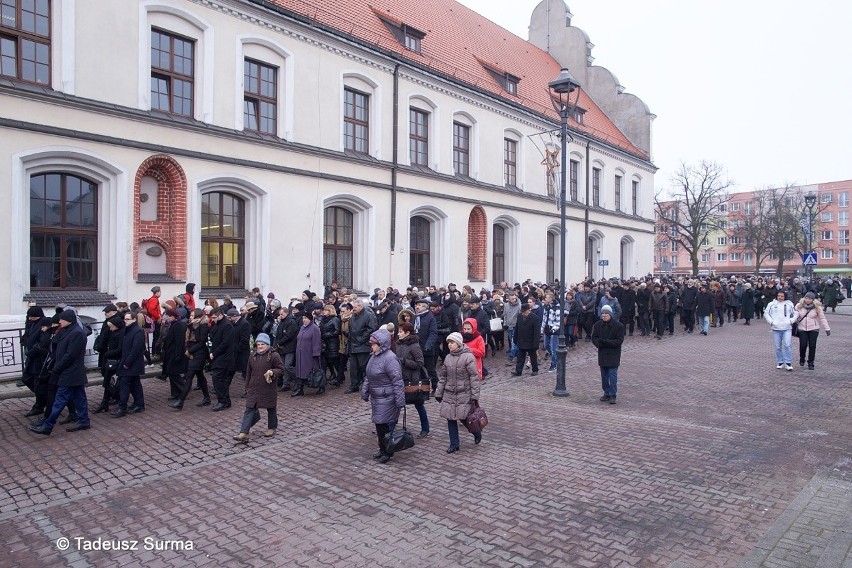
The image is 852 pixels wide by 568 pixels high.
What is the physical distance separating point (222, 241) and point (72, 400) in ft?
27.9

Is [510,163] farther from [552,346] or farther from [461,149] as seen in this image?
[552,346]

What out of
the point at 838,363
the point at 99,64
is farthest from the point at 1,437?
the point at 838,363

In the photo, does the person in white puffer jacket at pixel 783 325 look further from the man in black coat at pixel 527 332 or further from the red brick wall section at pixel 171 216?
the red brick wall section at pixel 171 216

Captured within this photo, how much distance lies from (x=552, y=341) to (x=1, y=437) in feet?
34.9

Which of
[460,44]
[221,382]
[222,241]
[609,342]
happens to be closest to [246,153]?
[222,241]

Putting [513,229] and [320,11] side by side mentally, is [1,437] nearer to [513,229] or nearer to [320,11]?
[320,11]

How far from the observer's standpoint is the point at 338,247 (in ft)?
65.5

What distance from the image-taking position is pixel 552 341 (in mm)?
14234

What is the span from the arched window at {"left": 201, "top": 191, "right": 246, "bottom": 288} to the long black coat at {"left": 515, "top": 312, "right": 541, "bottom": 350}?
8373mm

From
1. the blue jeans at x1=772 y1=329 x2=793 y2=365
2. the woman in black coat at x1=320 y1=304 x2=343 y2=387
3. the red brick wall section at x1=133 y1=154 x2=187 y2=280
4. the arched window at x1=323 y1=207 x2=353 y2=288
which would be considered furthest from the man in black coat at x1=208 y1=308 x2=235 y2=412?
the blue jeans at x1=772 y1=329 x2=793 y2=365

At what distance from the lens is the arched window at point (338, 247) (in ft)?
64.2

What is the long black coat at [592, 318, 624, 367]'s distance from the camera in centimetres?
1045

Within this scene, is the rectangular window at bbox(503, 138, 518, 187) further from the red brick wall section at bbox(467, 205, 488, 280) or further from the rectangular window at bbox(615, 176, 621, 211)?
the rectangular window at bbox(615, 176, 621, 211)

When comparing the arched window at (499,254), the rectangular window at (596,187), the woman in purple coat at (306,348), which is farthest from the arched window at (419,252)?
the rectangular window at (596,187)
